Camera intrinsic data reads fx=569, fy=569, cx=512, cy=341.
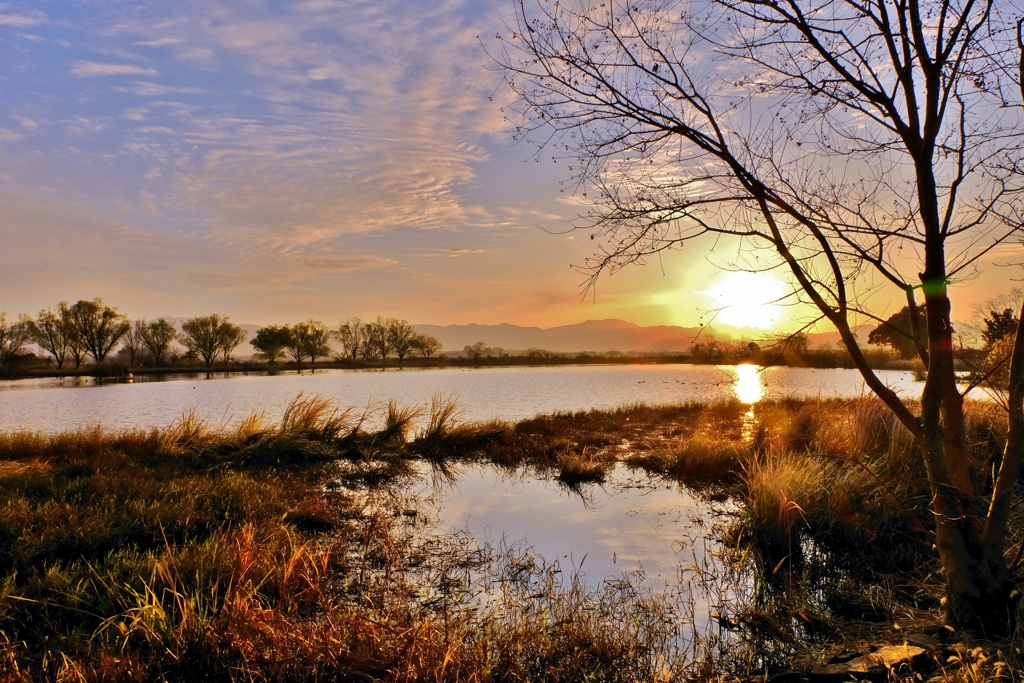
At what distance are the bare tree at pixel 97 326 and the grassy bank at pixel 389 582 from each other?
64370 mm

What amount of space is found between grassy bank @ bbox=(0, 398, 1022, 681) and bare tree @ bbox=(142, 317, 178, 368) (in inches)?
2457

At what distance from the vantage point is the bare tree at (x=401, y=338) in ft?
265

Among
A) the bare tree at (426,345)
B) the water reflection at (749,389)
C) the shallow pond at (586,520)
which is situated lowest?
the shallow pond at (586,520)

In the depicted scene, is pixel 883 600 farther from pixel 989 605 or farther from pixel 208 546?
pixel 208 546

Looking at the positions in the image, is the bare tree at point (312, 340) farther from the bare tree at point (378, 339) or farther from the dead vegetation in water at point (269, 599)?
the dead vegetation in water at point (269, 599)

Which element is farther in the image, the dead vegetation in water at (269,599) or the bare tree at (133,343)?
the bare tree at (133,343)

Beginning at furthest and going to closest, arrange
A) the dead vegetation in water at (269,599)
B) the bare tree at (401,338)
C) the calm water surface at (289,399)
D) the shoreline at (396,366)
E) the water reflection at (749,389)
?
1. the bare tree at (401,338)
2. the shoreline at (396,366)
3. the water reflection at (749,389)
4. the calm water surface at (289,399)
5. the dead vegetation in water at (269,599)

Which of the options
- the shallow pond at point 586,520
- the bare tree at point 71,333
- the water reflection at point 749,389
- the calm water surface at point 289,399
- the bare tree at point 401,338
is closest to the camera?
the shallow pond at point 586,520

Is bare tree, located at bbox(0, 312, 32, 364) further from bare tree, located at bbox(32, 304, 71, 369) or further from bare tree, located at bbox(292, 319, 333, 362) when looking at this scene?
bare tree, located at bbox(292, 319, 333, 362)

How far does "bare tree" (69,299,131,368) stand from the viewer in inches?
2522

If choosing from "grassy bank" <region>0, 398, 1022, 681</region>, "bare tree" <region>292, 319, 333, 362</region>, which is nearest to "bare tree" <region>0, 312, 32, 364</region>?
"bare tree" <region>292, 319, 333, 362</region>

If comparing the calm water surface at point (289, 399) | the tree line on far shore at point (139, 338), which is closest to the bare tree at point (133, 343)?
the tree line on far shore at point (139, 338)

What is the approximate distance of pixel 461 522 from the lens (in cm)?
809

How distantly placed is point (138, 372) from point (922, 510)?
64176 millimetres
